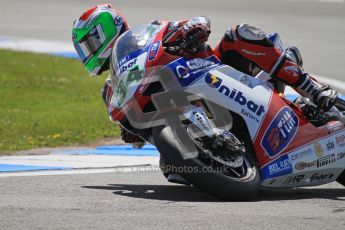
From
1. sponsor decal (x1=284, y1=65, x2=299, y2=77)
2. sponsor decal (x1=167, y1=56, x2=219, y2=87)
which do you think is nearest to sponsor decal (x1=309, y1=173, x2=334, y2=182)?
sponsor decal (x1=284, y1=65, x2=299, y2=77)

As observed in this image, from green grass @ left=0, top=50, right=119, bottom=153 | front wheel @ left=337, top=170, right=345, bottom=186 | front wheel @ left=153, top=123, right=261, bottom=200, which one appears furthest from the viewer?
green grass @ left=0, top=50, right=119, bottom=153

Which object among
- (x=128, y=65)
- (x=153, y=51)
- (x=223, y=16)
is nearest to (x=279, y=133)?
(x=153, y=51)

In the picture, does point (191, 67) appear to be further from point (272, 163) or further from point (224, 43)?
point (272, 163)

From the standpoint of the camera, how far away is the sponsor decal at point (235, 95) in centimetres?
665

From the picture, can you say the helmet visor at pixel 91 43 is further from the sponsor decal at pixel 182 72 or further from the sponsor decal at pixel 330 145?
the sponsor decal at pixel 330 145

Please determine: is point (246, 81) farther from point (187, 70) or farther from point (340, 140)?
point (340, 140)

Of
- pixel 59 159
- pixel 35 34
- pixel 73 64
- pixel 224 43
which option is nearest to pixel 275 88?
pixel 224 43

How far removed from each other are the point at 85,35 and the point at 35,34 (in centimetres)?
969

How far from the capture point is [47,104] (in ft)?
39.4

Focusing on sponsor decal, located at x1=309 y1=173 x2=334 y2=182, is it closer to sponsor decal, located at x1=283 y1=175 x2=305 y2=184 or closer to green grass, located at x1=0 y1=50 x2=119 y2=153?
sponsor decal, located at x1=283 y1=175 x2=305 y2=184

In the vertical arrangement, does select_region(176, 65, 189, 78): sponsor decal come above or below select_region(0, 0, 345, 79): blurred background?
above

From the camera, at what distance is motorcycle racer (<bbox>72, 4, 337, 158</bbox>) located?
22.5ft

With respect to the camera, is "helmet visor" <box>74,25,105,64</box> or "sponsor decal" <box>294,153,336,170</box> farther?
"helmet visor" <box>74,25,105,64</box>

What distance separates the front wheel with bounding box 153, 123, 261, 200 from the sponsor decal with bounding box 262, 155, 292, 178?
0.19 metres
